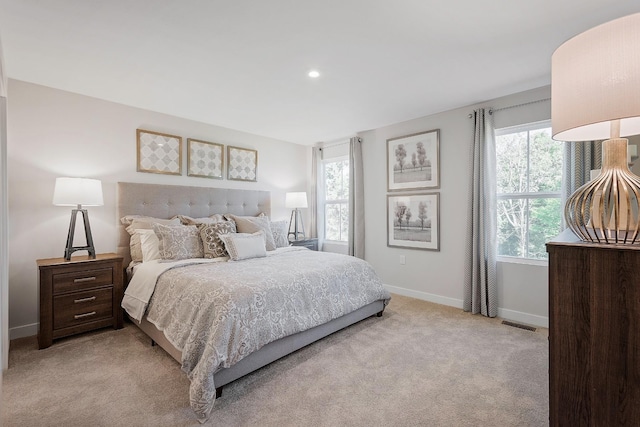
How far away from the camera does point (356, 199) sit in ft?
15.4

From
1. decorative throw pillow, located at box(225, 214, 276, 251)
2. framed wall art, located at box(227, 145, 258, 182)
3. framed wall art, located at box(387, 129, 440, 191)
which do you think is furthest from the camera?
framed wall art, located at box(227, 145, 258, 182)

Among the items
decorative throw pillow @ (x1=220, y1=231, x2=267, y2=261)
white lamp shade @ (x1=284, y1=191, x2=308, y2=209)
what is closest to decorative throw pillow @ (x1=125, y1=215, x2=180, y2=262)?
decorative throw pillow @ (x1=220, y1=231, x2=267, y2=261)

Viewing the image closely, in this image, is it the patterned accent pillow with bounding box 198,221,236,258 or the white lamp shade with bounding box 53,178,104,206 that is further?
the patterned accent pillow with bounding box 198,221,236,258

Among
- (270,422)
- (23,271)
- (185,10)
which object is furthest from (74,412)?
(185,10)

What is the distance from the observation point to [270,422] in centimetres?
169

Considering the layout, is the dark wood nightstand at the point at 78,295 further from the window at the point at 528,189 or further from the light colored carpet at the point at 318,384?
the window at the point at 528,189

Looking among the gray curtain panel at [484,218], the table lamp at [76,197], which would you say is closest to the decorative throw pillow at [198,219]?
the table lamp at [76,197]

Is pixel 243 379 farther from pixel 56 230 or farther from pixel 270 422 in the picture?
pixel 56 230

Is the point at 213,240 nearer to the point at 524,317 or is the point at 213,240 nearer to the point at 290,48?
the point at 290,48

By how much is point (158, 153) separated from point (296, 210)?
2.31 meters

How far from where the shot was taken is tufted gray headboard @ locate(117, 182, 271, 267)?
3406 mm

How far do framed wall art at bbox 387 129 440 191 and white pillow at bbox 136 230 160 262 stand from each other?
3.14 meters

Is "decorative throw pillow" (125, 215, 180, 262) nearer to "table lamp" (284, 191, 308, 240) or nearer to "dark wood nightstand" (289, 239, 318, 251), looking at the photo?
"dark wood nightstand" (289, 239, 318, 251)

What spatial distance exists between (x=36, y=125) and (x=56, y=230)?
107cm
